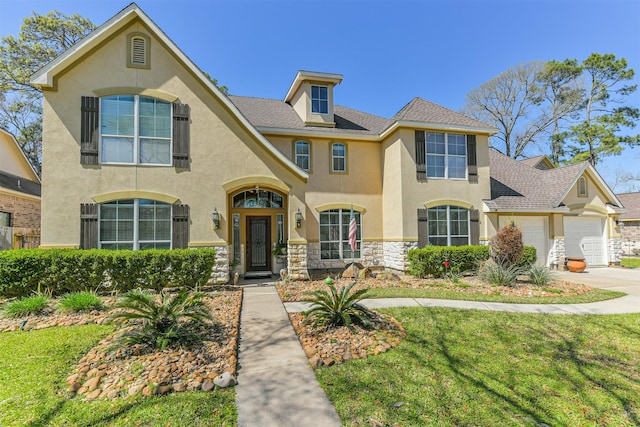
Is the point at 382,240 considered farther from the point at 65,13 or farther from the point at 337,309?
the point at 65,13

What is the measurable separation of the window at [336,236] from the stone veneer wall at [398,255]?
1313 millimetres

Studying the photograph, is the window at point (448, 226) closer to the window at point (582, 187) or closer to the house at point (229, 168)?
the house at point (229, 168)

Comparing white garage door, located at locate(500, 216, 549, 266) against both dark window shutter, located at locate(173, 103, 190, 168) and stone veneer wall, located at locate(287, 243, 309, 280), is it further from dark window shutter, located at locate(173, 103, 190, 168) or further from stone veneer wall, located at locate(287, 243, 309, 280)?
dark window shutter, located at locate(173, 103, 190, 168)

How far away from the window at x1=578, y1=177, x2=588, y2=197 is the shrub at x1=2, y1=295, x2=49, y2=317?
20798 millimetres

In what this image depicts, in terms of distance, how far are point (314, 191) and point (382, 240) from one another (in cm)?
380

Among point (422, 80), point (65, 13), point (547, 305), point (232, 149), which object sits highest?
point (65, 13)

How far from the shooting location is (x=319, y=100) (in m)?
13.5

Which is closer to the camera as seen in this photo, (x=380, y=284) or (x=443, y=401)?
(x=443, y=401)

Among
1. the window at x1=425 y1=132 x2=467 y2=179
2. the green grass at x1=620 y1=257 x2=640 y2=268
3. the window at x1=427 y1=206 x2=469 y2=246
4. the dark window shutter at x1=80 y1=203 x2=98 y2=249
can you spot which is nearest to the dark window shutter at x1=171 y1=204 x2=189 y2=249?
the dark window shutter at x1=80 y1=203 x2=98 y2=249

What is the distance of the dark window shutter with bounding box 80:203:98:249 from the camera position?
29.5 ft

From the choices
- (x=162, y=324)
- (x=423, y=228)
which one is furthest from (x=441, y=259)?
(x=162, y=324)

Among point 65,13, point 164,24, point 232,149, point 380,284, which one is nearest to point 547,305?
point 380,284

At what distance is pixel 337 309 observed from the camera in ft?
18.5

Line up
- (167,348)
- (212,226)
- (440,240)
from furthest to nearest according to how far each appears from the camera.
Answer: (440,240)
(212,226)
(167,348)
